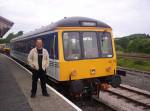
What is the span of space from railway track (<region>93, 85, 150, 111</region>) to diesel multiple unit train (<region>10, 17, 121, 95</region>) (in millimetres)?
726

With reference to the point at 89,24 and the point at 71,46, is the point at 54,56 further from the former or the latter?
the point at 89,24

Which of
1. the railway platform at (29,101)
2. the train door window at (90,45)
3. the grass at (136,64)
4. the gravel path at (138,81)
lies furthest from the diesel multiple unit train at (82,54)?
the grass at (136,64)

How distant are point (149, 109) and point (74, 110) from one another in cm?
354

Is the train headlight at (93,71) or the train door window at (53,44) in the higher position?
the train door window at (53,44)

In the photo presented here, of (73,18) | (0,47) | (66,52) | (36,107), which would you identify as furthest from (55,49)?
(0,47)

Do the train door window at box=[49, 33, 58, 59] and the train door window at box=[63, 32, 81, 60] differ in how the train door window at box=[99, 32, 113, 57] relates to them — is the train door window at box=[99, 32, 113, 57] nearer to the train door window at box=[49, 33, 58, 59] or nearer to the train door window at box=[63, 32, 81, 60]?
the train door window at box=[63, 32, 81, 60]

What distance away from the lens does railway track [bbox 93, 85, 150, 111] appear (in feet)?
33.1

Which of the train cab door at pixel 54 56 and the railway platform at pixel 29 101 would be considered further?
the train cab door at pixel 54 56

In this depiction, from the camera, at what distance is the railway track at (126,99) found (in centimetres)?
1009

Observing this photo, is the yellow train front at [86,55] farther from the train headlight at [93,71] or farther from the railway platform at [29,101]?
the railway platform at [29,101]

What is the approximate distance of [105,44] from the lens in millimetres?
11281

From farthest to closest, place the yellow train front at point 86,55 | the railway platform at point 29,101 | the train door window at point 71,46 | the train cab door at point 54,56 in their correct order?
1. the train cab door at point 54,56
2. the train door window at point 71,46
3. the yellow train front at point 86,55
4. the railway platform at point 29,101

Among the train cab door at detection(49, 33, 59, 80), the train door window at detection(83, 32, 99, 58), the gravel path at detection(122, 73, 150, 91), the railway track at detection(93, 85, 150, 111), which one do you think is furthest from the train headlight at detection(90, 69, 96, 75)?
the gravel path at detection(122, 73, 150, 91)

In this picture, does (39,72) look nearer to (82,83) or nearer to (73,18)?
(82,83)
